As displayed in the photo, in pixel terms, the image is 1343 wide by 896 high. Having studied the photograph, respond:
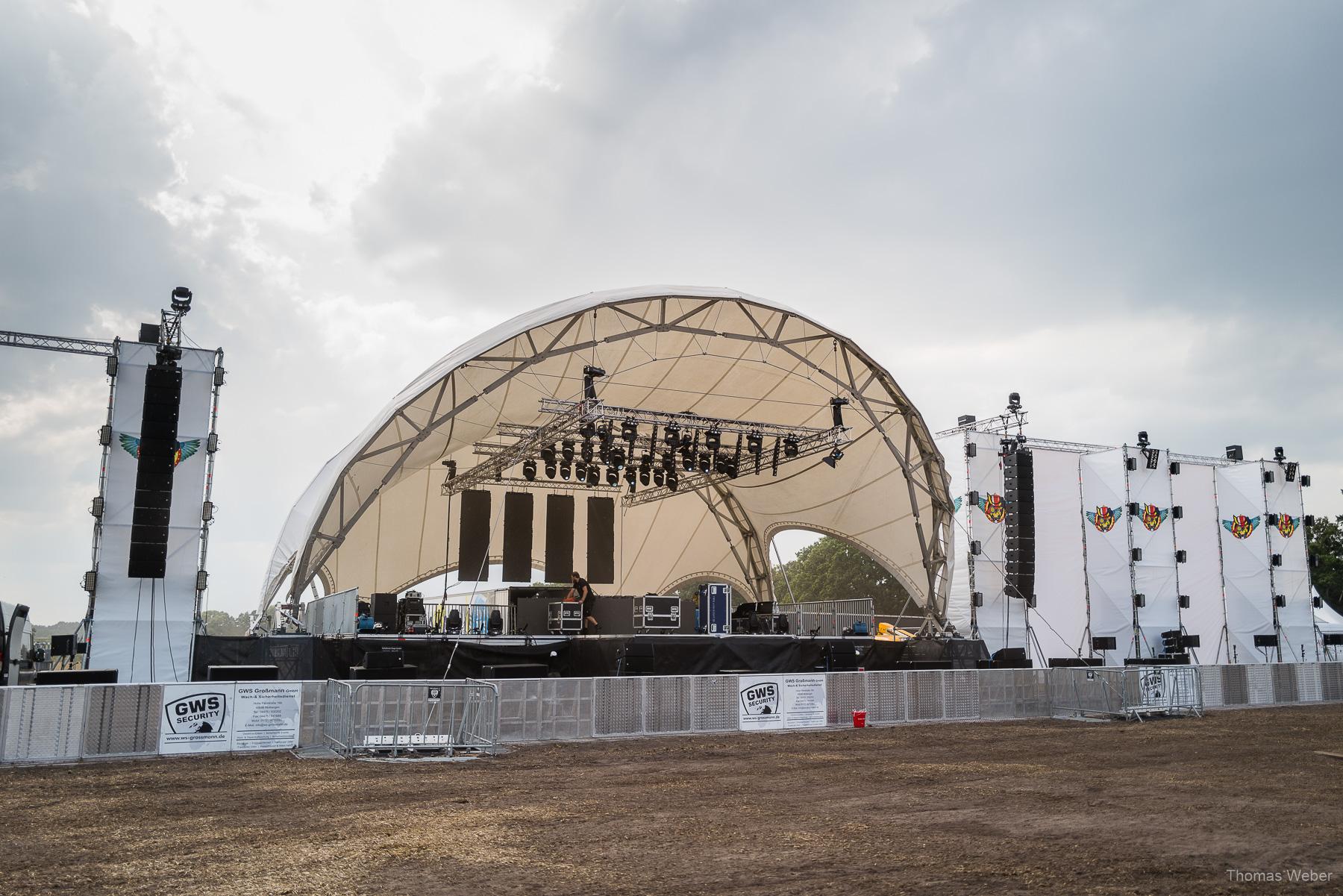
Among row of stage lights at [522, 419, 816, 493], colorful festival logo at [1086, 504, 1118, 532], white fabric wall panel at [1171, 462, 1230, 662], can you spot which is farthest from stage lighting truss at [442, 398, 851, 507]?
white fabric wall panel at [1171, 462, 1230, 662]

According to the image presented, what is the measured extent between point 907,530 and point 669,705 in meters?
13.9

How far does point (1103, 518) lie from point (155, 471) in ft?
69.7

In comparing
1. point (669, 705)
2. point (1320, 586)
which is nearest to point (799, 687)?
point (669, 705)

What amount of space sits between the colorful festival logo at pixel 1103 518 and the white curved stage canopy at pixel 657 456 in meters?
4.15

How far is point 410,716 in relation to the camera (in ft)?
36.2

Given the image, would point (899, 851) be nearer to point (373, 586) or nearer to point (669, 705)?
point (669, 705)

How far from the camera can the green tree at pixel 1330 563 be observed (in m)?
48.8

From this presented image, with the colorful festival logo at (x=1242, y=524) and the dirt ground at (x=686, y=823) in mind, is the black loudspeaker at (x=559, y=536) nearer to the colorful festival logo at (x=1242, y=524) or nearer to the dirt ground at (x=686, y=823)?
the dirt ground at (x=686, y=823)

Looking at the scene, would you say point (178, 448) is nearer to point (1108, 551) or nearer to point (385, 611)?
point (385, 611)

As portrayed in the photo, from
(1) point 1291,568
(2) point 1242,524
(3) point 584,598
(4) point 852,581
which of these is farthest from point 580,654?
(4) point 852,581

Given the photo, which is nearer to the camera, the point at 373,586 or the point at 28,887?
the point at 28,887

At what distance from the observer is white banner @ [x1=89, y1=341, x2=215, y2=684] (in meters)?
13.3

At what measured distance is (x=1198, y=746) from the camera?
39.7 ft

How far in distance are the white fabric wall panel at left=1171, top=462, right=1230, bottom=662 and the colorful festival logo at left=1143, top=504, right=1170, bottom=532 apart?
0.56 meters
